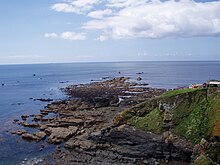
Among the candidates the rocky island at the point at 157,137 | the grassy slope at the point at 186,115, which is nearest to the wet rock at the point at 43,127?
the rocky island at the point at 157,137

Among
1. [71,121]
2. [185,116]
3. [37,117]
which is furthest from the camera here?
[37,117]

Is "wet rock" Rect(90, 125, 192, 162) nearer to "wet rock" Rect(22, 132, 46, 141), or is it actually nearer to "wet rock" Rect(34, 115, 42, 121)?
"wet rock" Rect(22, 132, 46, 141)

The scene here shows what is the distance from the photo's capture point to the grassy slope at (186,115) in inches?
1475

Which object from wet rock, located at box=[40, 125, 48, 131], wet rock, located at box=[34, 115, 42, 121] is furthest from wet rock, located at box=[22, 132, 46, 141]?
wet rock, located at box=[34, 115, 42, 121]

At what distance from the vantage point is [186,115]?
3966cm

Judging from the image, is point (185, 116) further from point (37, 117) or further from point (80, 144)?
point (37, 117)

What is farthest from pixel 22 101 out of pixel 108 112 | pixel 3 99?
pixel 108 112

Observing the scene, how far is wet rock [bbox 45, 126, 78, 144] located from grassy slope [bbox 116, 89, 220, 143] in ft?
31.1

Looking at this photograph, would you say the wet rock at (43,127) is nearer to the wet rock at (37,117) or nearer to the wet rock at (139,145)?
the wet rock at (37,117)

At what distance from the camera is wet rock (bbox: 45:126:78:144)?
45.7 m

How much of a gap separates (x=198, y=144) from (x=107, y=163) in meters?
11.9

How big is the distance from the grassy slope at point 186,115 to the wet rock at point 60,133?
949 centimetres

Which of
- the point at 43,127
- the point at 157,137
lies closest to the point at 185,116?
the point at 157,137

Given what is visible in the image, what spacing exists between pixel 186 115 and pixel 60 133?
846 inches
